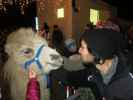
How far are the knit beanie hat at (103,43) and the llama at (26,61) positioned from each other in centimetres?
75

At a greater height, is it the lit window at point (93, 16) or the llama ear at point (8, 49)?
the llama ear at point (8, 49)

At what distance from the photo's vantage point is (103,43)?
3500 millimetres

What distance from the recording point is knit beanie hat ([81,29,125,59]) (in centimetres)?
348

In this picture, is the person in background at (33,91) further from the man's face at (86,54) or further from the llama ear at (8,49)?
the llama ear at (8,49)

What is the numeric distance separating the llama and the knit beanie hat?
75cm

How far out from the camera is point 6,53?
443 centimetres

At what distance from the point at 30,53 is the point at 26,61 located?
0.09m

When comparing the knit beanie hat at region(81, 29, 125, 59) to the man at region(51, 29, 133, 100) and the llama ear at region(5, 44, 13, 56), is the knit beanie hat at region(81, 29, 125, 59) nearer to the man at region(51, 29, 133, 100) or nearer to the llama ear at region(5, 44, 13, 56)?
the man at region(51, 29, 133, 100)

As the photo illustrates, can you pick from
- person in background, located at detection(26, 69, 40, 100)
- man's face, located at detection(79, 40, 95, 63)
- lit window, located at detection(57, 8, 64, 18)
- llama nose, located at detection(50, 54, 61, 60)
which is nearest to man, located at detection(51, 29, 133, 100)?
man's face, located at detection(79, 40, 95, 63)

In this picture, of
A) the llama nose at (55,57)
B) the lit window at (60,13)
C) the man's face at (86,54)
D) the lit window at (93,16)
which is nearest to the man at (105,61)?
the man's face at (86,54)

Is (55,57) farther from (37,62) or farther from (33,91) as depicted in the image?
(33,91)

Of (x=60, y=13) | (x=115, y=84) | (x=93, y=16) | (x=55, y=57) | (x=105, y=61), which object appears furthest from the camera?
(x=60, y=13)

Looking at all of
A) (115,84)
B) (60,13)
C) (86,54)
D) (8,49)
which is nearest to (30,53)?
(8,49)

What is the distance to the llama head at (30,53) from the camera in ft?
14.0
